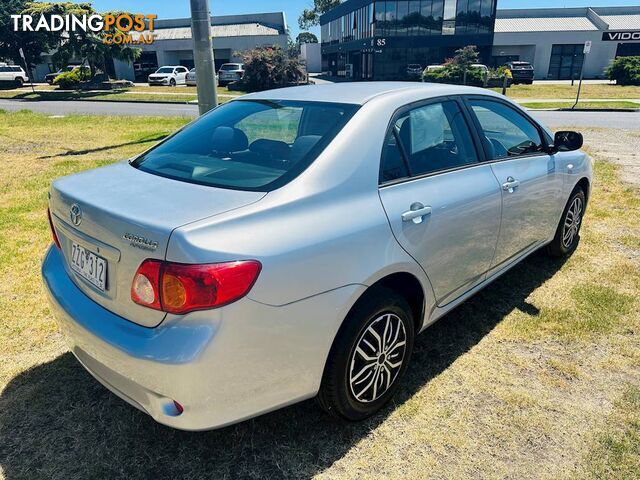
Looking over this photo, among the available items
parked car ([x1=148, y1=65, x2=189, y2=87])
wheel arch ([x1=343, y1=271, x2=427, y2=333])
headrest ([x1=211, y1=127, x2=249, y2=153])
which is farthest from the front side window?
parked car ([x1=148, y1=65, x2=189, y2=87])

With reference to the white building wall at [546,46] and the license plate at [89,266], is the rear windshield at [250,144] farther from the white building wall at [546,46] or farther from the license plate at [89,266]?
the white building wall at [546,46]

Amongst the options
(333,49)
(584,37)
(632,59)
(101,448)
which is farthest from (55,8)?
(584,37)

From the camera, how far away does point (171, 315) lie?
1.93 meters

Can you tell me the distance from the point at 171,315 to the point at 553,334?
109 inches

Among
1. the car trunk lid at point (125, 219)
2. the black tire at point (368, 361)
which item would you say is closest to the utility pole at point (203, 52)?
the car trunk lid at point (125, 219)

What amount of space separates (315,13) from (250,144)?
106 m

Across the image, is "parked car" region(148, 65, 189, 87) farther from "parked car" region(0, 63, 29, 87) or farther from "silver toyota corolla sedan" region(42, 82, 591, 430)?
"silver toyota corolla sedan" region(42, 82, 591, 430)

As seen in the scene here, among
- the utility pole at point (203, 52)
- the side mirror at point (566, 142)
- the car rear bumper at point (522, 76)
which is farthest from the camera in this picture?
the car rear bumper at point (522, 76)

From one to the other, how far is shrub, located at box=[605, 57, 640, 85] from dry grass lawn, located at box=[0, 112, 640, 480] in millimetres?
39592

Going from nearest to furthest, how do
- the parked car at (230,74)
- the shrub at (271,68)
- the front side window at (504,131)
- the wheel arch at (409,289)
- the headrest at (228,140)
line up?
the wheel arch at (409,289) → the headrest at (228,140) → the front side window at (504,131) → the shrub at (271,68) → the parked car at (230,74)

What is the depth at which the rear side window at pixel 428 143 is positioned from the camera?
8.74 ft

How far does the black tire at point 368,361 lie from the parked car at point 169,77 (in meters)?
40.0

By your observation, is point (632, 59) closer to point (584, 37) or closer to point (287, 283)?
point (584, 37)

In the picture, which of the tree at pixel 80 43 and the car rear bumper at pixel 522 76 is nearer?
the tree at pixel 80 43
